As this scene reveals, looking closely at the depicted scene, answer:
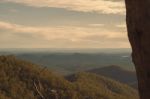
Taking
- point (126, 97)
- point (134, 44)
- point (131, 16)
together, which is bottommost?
point (126, 97)

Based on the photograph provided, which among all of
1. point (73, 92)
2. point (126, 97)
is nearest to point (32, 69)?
point (73, 92)

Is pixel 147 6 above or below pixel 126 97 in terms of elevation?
above

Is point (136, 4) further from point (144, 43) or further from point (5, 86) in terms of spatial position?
point (5, 86)

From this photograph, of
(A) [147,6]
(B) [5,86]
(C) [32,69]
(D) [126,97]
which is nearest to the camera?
(A) [147,6]

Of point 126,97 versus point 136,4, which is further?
point 126,97

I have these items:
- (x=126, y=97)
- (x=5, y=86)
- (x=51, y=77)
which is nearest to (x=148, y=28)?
(x=5, y=86)

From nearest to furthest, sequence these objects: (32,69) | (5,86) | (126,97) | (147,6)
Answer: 1. (147,6)
2. (5,86)
3. (32,69)
4. (126,97)
